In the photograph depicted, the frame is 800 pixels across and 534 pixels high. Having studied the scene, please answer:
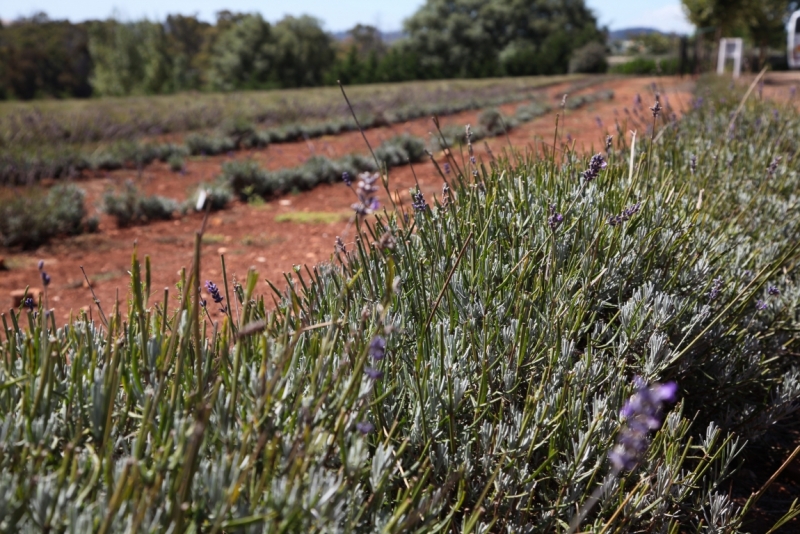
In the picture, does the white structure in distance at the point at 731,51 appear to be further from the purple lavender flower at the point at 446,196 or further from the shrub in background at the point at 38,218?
the purple lavender flower at the point at 446,196

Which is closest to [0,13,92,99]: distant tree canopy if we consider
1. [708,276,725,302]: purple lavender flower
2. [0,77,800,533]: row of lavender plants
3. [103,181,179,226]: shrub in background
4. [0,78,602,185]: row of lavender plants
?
[0,78,602,185]: row of lavender plants

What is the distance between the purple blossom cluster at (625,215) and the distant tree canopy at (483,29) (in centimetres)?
4816

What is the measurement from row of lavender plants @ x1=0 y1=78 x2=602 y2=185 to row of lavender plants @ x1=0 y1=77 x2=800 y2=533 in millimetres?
4356

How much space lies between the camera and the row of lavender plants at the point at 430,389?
1231mm

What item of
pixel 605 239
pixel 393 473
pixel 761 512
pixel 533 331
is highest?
pixel 605 239

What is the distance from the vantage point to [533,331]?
202 cm

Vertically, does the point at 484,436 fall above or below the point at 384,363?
below

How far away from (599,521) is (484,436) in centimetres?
36

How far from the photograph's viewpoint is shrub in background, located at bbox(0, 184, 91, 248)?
595cm

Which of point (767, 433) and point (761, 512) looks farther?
point (767, 433)

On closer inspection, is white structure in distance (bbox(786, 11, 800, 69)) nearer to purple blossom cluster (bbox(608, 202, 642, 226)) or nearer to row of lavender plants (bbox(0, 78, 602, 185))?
row of lavender plants (bbox(0, 78, 602, 185))

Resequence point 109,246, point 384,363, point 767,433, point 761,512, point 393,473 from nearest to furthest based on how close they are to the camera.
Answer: point 393,473 → point 384,363 → point 761,512 → point 767,433 → point 109,246

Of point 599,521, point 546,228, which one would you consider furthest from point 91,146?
point 599,521

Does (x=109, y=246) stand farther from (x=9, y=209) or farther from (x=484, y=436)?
(x=484, y=436)
